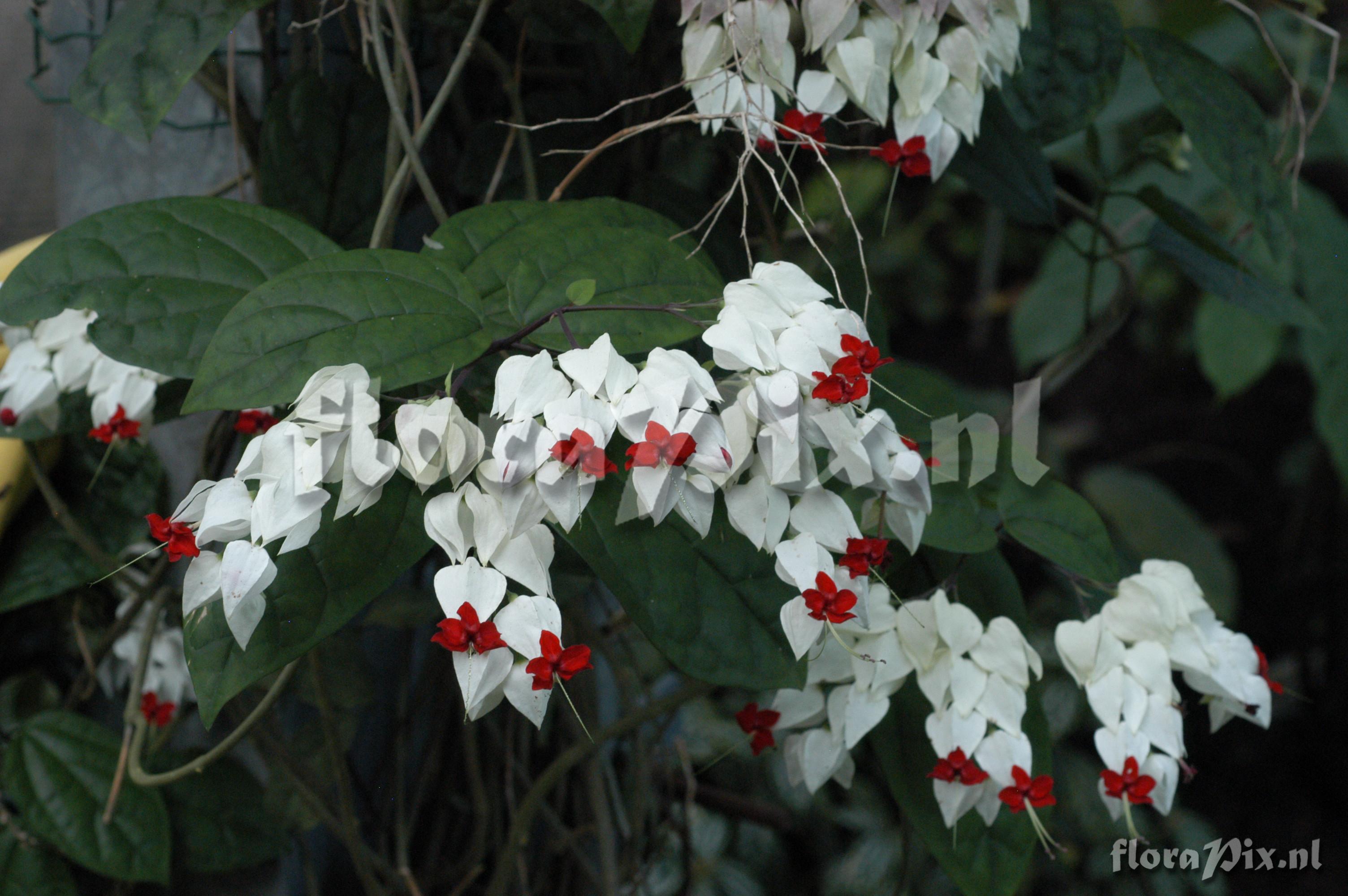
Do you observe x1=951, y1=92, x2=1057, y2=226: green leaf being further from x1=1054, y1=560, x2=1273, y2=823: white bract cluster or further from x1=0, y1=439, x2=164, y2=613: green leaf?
x1=0, y1=439, x2=164, y2=613: green leaf

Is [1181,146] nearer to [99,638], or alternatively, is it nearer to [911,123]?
[911,123]

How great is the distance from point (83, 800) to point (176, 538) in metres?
0.47

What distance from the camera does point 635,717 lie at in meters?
0.66

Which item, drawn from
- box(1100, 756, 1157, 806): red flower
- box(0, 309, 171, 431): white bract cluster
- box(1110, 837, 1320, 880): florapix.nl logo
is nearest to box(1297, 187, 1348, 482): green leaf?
box(1110, 837, 1320, 880): florapix.nl logo

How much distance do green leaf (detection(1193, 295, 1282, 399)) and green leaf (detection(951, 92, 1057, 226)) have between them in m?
0.81

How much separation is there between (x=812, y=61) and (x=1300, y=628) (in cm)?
156

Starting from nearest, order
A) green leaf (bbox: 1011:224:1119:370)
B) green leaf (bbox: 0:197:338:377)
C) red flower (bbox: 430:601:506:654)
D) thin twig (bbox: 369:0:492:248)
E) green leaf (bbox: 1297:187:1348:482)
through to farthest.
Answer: red flower (bbox: 430:601:506:654)
green leaf (bbox: 0:197:338:377)
thin twig (bbox: 369:0:492:248)
green leaf (bbox: 1297:187:1348:482)
green leaf (bbox: 1011:224:1119:370)

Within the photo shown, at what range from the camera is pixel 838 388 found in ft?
1.34

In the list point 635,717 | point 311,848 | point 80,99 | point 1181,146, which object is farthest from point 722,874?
point 80,99

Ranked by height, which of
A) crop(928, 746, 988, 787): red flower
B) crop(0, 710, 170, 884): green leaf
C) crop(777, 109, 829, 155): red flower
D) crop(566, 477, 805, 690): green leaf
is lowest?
crop(0, 710, 170, 884): green leaf

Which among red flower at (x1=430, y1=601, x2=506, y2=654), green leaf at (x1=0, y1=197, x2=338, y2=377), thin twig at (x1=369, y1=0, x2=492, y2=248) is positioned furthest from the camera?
thin twig at (x1=369, y1=0, x2=492, y2=248)

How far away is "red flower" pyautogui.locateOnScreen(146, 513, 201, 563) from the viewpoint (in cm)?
40

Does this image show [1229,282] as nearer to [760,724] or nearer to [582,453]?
[760,724]

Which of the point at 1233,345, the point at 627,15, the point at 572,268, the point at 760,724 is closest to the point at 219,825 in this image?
the point at 760,724
